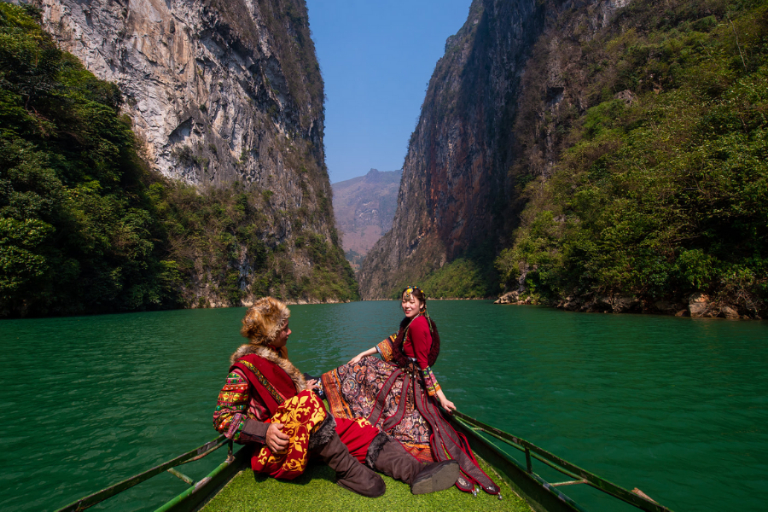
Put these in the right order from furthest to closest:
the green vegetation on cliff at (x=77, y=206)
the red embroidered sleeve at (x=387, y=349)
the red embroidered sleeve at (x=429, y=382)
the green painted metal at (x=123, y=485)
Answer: the green vegetation on cliff at (x=77, y=206)
the red embroidered sleeve at (x=387, y=349)
the red embroidered sleeve at (x=429, y=382)
the green painted metal at (x=123, y=485)

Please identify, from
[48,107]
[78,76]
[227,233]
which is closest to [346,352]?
[48,107]

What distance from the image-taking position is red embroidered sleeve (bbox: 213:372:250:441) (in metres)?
2.24

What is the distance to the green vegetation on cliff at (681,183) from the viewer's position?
11492 millimetres

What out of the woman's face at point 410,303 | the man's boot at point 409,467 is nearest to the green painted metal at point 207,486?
the man's boot at point 409,467

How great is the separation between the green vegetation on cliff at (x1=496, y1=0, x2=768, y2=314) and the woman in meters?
12.9

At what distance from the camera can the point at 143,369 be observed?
7.32m

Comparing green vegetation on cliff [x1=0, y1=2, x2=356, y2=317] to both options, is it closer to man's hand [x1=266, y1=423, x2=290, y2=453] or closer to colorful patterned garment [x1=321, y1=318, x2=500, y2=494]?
colorful patterned garment [x1=321, y1=318, x2=500, y2=494]

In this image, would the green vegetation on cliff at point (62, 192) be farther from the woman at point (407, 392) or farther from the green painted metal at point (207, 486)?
the woman at point (407, 392)

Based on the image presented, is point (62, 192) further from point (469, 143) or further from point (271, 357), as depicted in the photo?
point (469, 143)

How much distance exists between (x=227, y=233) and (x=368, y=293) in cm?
9202

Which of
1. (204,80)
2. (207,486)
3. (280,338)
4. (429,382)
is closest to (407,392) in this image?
(429,382)

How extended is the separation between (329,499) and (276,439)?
1.92ft

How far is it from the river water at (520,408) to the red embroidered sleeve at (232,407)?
1.31 meters

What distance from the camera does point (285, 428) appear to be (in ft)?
7.52
